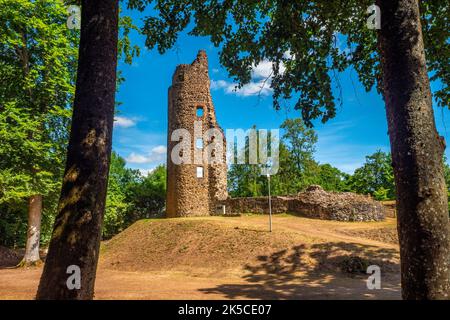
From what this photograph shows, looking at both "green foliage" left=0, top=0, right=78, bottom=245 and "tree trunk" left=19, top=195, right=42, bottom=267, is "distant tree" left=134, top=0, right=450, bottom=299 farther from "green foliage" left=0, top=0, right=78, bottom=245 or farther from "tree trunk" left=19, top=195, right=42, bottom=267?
"tree trunk" left=19, top=195, right=42, bottom=267

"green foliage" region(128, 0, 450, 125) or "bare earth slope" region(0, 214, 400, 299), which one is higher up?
"green foliage" region(128, 0, 450, 125)

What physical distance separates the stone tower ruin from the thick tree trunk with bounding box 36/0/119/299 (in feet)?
68.7

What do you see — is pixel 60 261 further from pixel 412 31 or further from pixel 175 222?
pixel 175 222

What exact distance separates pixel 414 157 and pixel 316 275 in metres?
9.50

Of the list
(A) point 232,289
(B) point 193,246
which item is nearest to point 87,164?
(A) point 232,289

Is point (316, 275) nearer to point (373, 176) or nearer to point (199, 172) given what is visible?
point (199, 172)

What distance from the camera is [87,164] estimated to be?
370cm

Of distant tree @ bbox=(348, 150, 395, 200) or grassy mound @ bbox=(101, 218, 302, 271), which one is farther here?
distant tree @ bbox=(348, 150, 395, 200)

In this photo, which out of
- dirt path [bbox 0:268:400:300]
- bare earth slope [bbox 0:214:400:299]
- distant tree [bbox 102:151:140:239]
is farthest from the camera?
distant tree [bbox 102:151:140:239]

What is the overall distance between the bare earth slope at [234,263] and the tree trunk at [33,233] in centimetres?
104

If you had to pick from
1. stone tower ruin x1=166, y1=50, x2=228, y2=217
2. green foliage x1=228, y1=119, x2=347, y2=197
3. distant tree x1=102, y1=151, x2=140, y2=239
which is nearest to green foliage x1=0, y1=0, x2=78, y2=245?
stone tower ruin x1=166, y1=50, x2=228, y2=217

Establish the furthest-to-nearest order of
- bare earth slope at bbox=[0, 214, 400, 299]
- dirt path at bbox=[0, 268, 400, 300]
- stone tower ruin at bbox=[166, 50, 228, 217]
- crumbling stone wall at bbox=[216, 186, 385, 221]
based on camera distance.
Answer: stone tower ruin at bbox=[166, 50, 228, 217], crumbling stone wall at bbox=[216, 186, 385, 221], bare earth slope at bbox=[0, 214, 400, 299], dirt path at bbox=[0, 268, 400, 300]

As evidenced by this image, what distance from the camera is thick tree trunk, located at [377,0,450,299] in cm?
316

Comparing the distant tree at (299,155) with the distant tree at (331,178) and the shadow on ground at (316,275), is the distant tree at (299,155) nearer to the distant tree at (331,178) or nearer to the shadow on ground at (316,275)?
the distant tree at (331,178)
